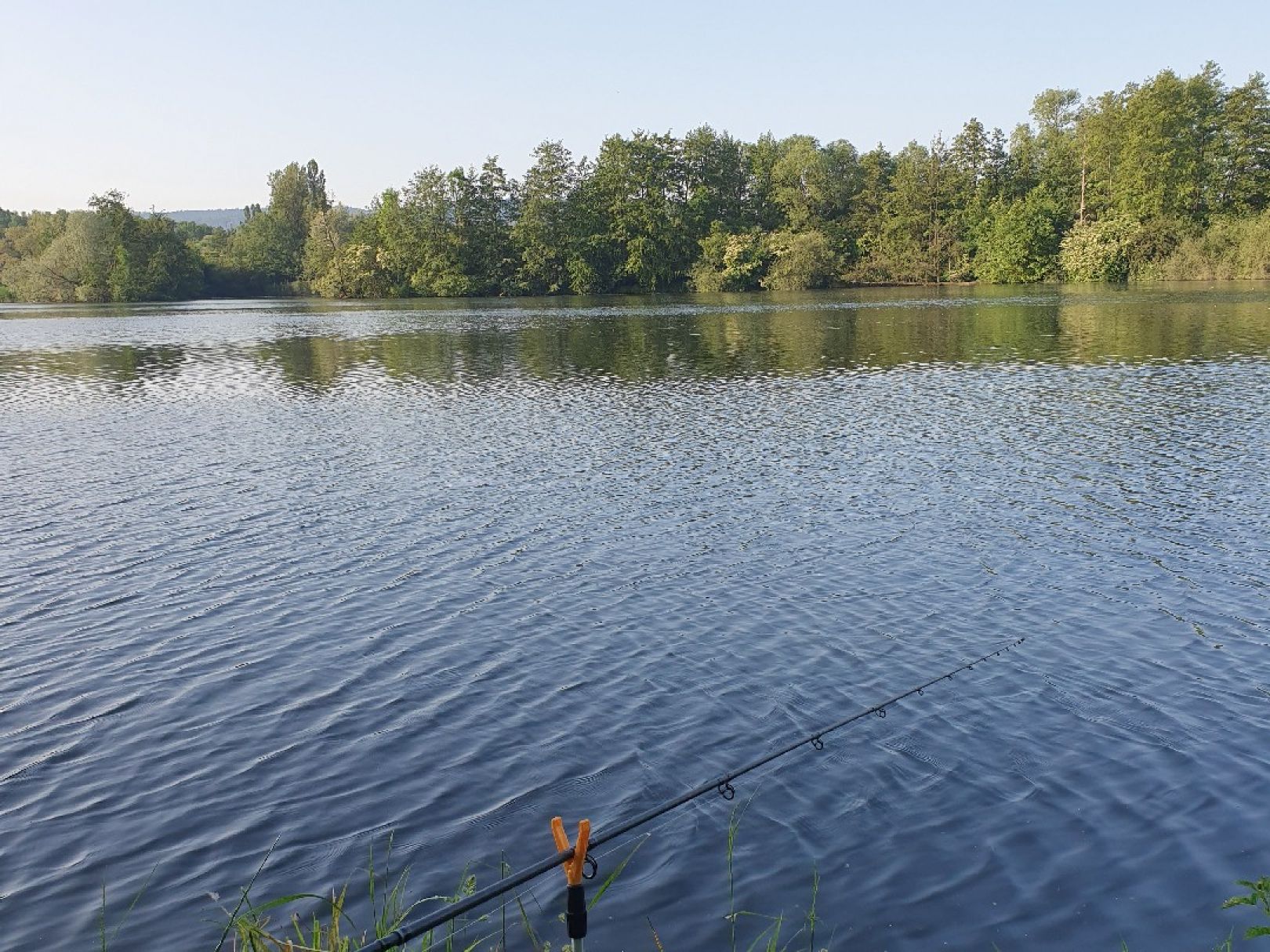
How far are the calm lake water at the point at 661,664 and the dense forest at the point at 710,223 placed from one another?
3609 inches

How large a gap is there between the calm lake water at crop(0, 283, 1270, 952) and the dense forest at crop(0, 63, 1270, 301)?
301 ft

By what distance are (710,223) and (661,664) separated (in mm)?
117103

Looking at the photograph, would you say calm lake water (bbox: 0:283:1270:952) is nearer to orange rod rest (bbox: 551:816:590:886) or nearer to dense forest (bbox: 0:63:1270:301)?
orange rod rest (bbox: 551:816:590:886)

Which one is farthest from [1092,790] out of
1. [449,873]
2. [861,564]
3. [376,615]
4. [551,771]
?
[376,615]

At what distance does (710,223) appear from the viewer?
12425cm

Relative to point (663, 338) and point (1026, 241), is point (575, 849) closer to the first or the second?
point (663, 338)

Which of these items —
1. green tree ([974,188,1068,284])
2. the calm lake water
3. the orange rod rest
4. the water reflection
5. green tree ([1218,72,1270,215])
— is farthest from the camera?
green tree ([974,188,1068,284])

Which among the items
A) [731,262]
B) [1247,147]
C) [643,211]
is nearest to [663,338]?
[731,262]

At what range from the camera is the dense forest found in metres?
115

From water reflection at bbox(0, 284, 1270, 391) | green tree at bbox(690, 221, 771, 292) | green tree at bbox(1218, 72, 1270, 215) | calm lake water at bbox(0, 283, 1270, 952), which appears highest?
green tree at bbox(1218, 72, 1270, 215)

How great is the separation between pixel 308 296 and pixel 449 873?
137038mm

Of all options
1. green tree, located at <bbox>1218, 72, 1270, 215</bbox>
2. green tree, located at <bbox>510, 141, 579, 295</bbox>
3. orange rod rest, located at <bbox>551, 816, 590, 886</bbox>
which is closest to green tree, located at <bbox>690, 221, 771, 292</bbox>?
green tree, located at <bbox>510, 141, 579, 295</bbox>

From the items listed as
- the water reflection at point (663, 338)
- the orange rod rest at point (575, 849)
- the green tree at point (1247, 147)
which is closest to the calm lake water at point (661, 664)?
the orange rod rest at point (575, 849)

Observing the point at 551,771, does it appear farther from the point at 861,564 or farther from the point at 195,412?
the point at 195,412
